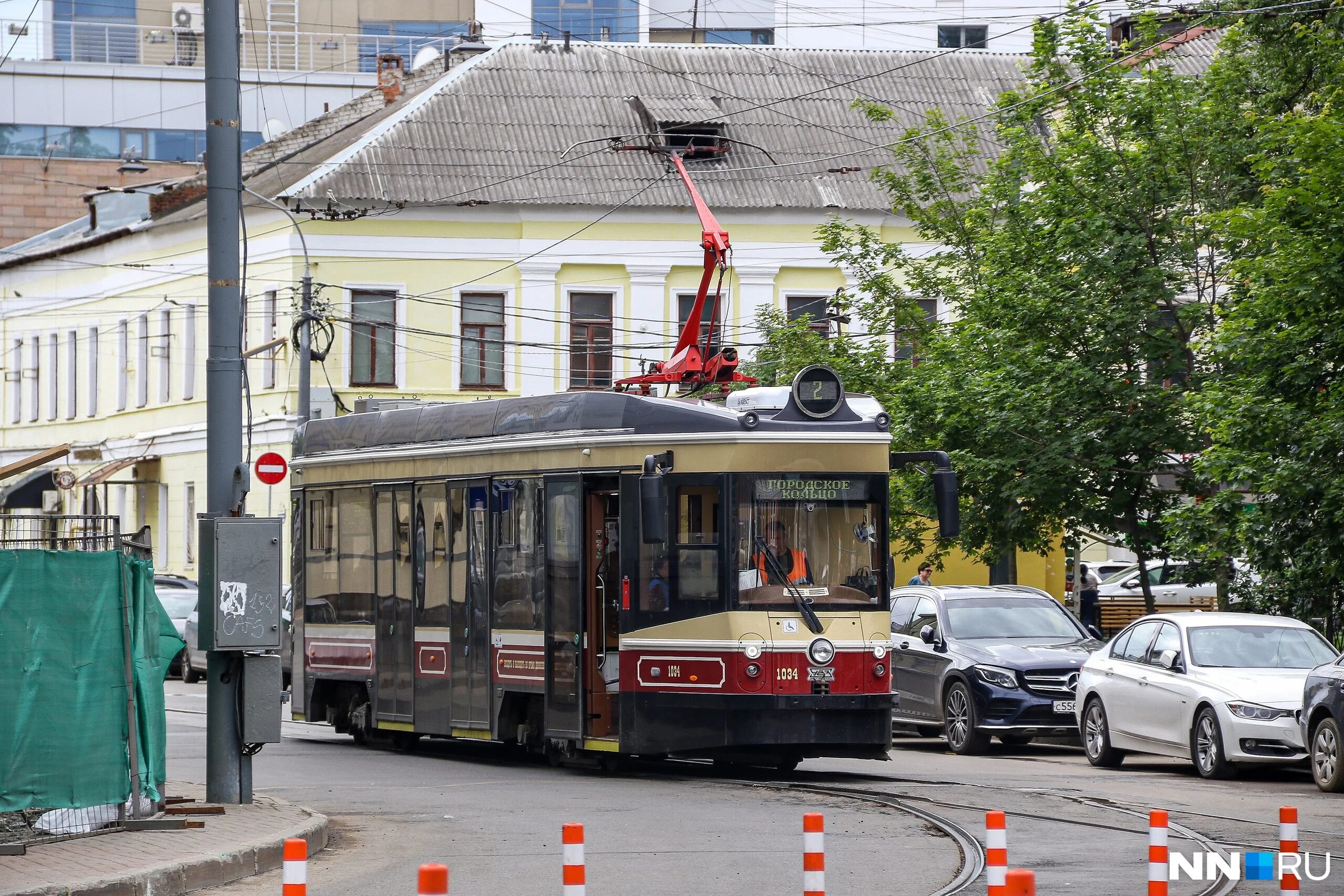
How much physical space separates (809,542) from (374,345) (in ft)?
96.6

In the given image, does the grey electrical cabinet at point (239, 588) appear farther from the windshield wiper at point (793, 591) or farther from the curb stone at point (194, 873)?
the windshield wiper at point (793, 591)

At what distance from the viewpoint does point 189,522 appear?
50719mm

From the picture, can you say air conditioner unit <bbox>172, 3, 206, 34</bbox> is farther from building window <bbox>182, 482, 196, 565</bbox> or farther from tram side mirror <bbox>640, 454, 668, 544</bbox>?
tram side mirror <bbox>640, 454, 668, 544</bbox>

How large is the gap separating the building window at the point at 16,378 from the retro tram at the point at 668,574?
43103mm

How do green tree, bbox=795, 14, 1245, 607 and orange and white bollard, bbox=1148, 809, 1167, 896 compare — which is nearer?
orange and white bollard, bbox=1148, 809, 1167, 896

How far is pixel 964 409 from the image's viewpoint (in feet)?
92.1

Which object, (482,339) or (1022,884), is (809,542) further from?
(482,339)

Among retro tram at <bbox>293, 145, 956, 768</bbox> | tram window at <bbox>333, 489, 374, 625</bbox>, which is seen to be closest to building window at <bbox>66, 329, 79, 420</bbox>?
tram window at <bbox>333, 489, 374, 625</bbox>

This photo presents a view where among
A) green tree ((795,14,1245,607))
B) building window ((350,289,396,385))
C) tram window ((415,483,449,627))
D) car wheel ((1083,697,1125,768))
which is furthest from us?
building window ((350,289,396,385))

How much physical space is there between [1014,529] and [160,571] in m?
28.0

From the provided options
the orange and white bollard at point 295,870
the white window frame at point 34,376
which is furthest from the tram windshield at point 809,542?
the white window frame at point 34,376

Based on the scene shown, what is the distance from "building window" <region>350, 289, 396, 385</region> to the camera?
149ft

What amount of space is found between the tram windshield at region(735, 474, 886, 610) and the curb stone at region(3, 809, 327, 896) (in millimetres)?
4977

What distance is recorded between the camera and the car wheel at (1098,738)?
2052 cm
